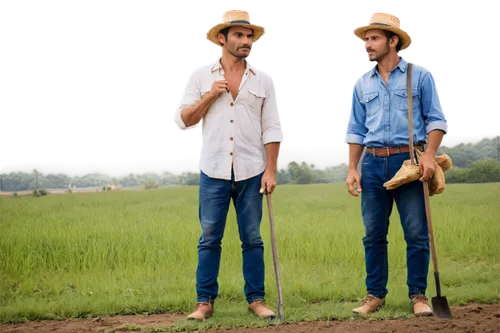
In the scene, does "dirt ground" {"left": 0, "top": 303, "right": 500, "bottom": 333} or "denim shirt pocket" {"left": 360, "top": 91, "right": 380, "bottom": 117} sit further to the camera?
"denim shirt pocket" {"left": 360, "top": 91, "right": 380, "bottom": 117}

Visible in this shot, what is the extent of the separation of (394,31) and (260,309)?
2030 millimetres

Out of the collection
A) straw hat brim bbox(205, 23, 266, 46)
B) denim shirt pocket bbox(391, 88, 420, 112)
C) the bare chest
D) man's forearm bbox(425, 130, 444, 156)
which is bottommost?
man's forearm bbox(425, 130, 444, 156)

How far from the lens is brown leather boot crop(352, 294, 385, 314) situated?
515 cm

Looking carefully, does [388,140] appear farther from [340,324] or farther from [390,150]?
[340,324]

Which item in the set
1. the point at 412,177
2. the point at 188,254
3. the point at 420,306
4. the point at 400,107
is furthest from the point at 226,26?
the point at 188,254

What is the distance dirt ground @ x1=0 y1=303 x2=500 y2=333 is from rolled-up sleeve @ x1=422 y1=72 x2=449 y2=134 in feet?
4.03

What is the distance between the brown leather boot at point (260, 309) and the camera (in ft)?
16.5

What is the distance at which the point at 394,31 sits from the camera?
510cm

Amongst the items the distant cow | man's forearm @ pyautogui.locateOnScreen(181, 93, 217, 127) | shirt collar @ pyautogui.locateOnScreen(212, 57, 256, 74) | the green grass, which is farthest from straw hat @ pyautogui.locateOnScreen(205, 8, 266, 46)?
the distant cow

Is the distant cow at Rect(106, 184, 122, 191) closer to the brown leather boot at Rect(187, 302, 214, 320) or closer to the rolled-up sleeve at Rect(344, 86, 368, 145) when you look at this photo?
the brown leather boot at Rect(187, 302, 214, 320)

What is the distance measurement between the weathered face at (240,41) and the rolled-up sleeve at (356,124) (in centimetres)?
80

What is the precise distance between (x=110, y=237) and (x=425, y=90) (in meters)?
3.25

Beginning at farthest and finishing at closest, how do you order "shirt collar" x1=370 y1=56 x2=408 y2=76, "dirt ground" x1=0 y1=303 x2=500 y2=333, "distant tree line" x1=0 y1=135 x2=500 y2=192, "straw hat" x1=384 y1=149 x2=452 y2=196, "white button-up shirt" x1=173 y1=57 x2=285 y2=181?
1. "distant tree line" x1=0 y1=135 x2=500 y2=192
2. "shirt collar" x1=370 y1=56 x2=408 y2=76
3. "white button-up shirt" x1=173 y1=57 x2=285 y2=181
4. "straw hat" x1=384 y1=149 x2=452 y2=196
5. "dirt ground" x1=0 y1=303 x2=500 y2=333

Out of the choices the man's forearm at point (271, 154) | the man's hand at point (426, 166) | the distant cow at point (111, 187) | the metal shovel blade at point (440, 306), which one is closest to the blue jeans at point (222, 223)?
the man's forearm at point (271, 154)
